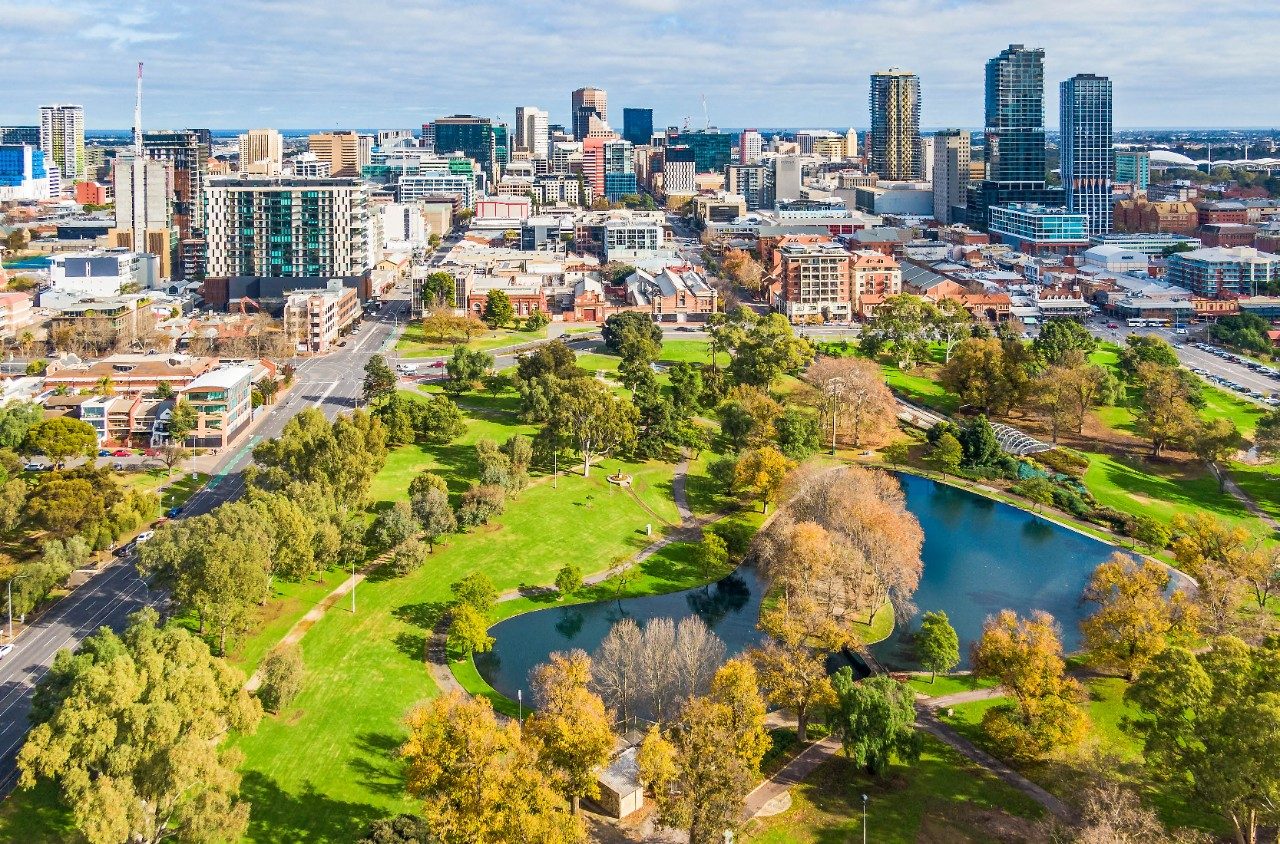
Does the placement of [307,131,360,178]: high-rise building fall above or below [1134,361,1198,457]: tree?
above

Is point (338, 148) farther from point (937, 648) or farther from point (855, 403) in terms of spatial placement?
point (937, 648)

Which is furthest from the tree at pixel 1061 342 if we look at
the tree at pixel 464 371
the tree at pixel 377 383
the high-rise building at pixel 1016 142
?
the high-rise building at pixel 1016 142

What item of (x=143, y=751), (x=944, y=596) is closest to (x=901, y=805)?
(x=944, y=596)

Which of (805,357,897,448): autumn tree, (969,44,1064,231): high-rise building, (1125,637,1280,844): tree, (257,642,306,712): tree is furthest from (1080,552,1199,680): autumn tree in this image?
(969,44,1064,231): high-rise building

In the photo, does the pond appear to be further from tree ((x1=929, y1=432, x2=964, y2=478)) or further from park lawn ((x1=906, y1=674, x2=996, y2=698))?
tree ((x1=929, y1=432, x2=964, y2=478))

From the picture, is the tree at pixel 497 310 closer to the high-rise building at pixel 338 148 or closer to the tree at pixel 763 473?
the tree at pixel 763 473

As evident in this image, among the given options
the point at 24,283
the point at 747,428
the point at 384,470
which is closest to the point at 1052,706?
the point at 747,428
